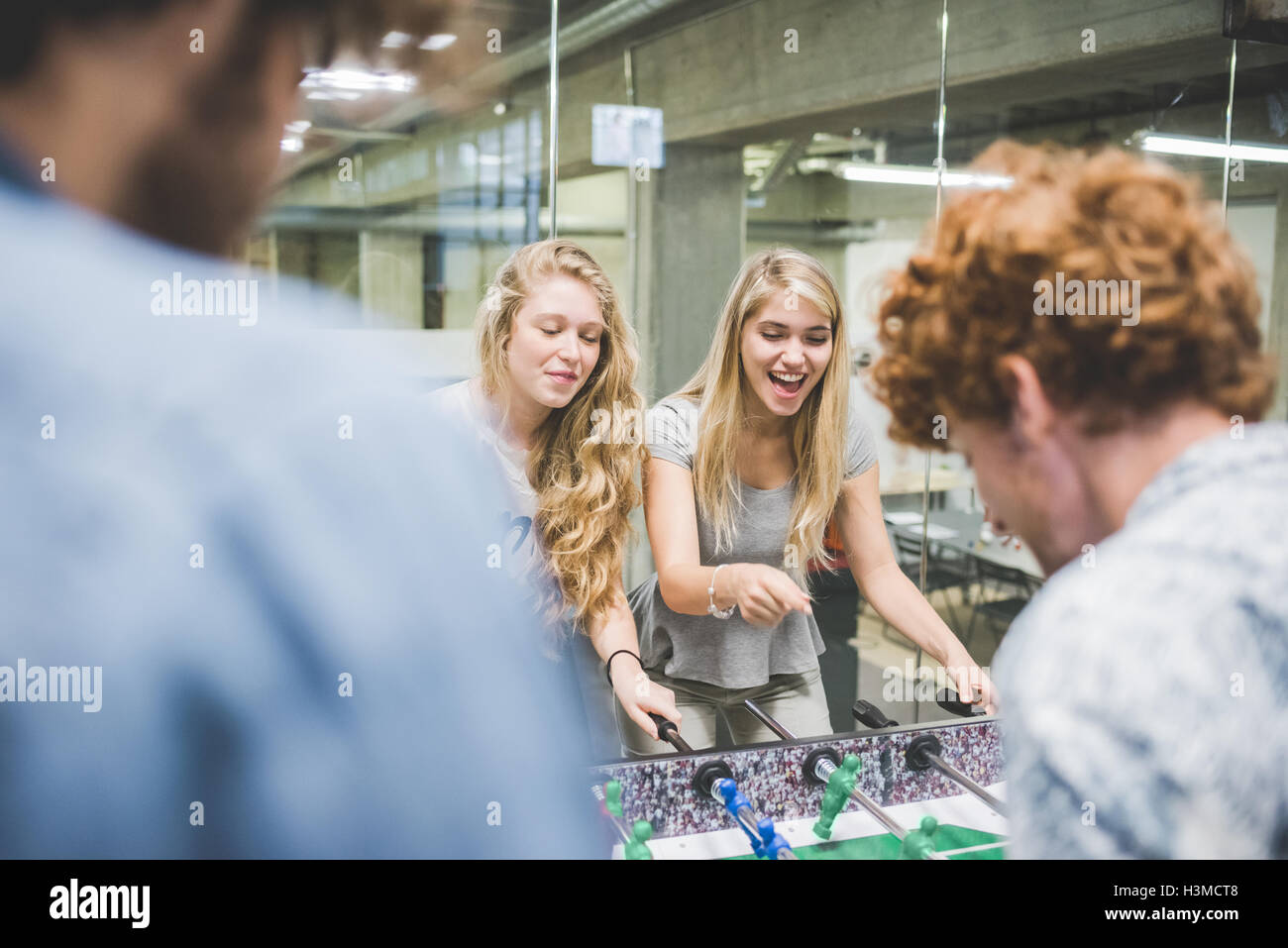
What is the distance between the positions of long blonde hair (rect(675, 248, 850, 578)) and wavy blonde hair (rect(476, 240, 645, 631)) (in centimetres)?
21

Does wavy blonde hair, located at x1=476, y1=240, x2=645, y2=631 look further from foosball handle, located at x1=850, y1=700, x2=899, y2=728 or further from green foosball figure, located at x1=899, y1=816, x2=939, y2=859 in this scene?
green foosball figure, located at x1=899, y1=816, x2=939, y2=859

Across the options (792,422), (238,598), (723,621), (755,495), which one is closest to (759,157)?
(792,422)

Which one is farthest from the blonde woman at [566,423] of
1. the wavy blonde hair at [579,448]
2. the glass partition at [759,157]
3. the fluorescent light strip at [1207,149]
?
the fluorescent light strip at [1207,149]

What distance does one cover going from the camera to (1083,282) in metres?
1.27

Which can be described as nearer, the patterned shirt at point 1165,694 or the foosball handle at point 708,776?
the patterned shirt at point 1165,694

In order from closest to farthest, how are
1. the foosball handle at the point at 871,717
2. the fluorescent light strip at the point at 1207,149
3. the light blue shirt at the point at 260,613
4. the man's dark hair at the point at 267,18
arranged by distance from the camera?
the light blue shirt at the point at 260,613, the man's dark hair at the point at 267,18, the foosball handle at the point at 871,717, the fluorescent light strip at the point at 1207,149

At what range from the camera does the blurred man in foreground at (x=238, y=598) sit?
1.42 feet

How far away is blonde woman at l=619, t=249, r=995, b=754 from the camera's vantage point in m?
2.55

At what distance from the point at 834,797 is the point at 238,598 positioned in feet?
4.92

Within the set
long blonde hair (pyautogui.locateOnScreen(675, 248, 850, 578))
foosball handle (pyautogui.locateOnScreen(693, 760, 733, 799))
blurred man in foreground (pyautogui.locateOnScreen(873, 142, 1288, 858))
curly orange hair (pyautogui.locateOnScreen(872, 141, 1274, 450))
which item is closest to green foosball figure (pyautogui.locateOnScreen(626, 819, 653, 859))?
foosball handle (pyautogui.locateOnScreen(693, 760, 733, 799))

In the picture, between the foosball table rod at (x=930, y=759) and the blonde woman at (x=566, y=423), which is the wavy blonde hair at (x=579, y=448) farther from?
the foosball table rod at (x=930, y=759)

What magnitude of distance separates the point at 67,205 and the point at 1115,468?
120 cm

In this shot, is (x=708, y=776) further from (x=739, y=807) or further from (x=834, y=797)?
(x=834, y=797)
